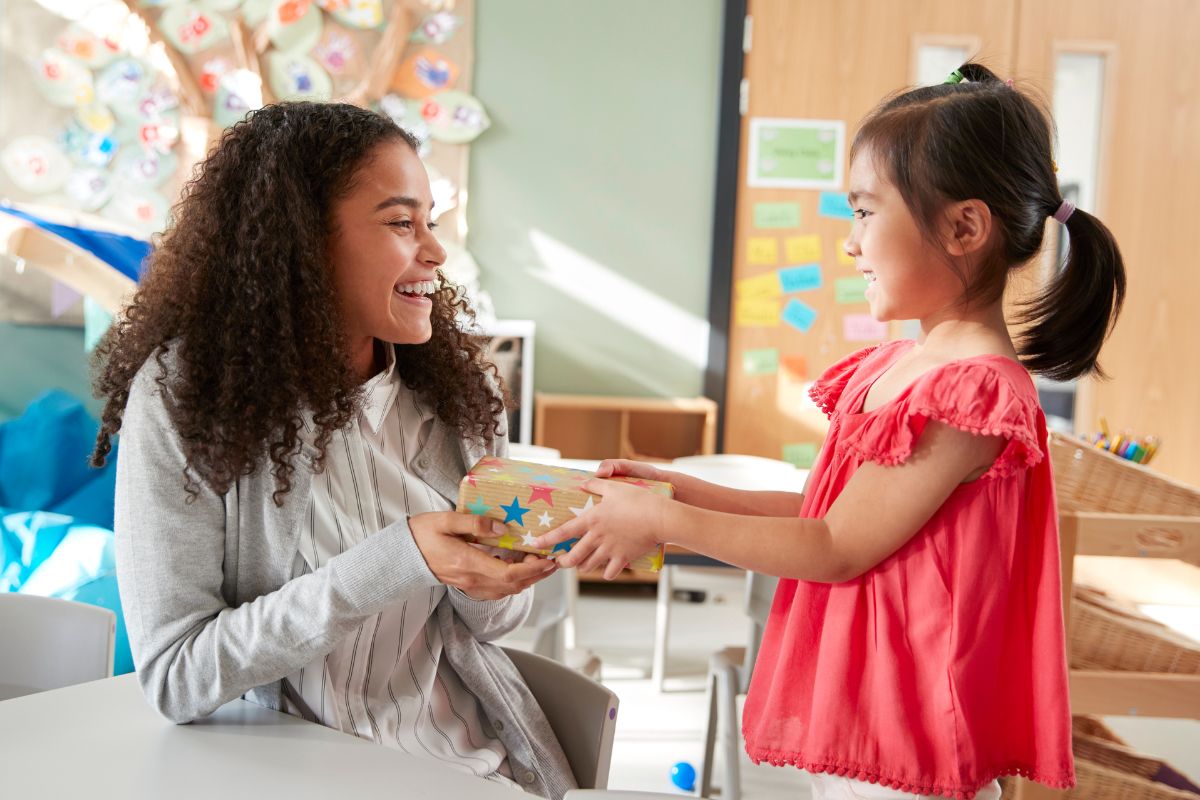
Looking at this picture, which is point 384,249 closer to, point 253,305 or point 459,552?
point 253,305

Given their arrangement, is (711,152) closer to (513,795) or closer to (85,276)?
(85,276)

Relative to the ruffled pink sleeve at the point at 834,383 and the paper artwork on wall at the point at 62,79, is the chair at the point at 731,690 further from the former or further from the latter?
the paper artwork on wall at the point at 62,79

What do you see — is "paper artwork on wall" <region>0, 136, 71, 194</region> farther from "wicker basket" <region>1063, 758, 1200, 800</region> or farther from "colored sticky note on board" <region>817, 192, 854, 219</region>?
"wicker basket" <region>1063, 758, 1200, 800</region>

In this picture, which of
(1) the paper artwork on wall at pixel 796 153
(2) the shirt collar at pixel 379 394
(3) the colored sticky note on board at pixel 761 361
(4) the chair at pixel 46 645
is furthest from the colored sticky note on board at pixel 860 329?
(4) the chair at pixel 46 645

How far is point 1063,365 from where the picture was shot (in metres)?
1.26

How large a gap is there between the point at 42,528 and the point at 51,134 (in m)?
2.16

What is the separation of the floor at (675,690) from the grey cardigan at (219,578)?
1.44 meters

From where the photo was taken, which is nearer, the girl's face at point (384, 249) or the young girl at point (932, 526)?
the young girl at point (932, 526)

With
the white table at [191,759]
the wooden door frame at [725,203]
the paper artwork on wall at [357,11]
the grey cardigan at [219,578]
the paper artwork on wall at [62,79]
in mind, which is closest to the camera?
the white table at [191,759]

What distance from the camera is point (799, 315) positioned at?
442cm

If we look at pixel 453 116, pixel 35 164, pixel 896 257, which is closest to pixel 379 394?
pixel 896 257

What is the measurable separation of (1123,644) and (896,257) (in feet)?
4.69

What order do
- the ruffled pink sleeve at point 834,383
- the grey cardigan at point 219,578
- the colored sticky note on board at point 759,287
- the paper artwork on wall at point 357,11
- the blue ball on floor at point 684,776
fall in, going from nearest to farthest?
1. the grey cardigan at point 219,578
2. the ruffled pink sleeve at point 834,383
3. the blue ball on floor at point 684,776
4. the paper artwork on wall at point 357,11
5. the colored sticky note on board at point 759,287

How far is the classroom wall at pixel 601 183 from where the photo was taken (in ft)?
14.2
